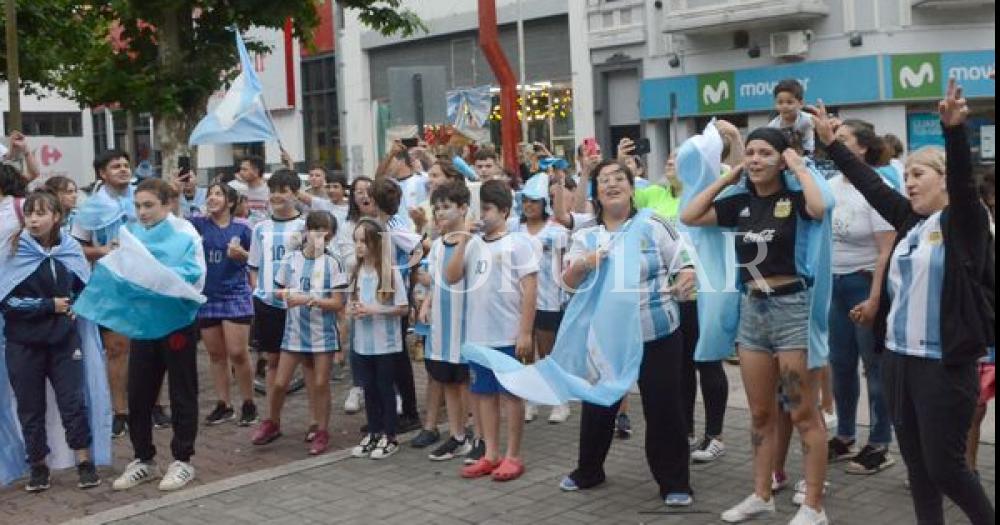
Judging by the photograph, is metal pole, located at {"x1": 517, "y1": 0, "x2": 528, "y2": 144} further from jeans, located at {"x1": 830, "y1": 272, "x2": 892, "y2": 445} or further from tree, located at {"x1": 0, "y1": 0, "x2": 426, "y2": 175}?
jeans, located at {"x1": 830, "y1": 272, "x2": 892, "y2": 445}

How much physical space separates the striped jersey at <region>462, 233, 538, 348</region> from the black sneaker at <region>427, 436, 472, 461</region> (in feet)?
2.67

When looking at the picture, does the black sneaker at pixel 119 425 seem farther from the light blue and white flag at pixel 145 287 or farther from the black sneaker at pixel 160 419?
the light blue and white flag at pixel 145 287

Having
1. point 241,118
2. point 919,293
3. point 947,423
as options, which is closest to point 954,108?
point 919,293

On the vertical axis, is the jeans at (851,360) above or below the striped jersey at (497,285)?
below

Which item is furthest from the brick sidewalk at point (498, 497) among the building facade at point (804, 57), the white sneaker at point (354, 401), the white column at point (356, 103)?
the white column at point (356, 103)

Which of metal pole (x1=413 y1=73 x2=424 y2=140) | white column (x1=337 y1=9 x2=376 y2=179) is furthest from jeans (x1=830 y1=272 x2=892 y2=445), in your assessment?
white column (x1=337 y1=9 x2=376 y2=179)

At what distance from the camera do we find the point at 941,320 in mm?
4602

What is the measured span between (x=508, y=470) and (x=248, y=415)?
273 cm

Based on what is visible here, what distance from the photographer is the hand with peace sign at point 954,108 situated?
14.3 feet

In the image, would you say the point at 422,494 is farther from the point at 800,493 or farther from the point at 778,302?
the point at 778,302

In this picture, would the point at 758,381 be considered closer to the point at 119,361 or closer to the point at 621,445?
→ the point at 621,445

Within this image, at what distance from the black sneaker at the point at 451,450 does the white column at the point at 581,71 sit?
21.3m

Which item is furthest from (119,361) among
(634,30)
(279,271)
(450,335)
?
(634,30)

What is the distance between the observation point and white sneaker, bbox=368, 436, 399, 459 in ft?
24.3
